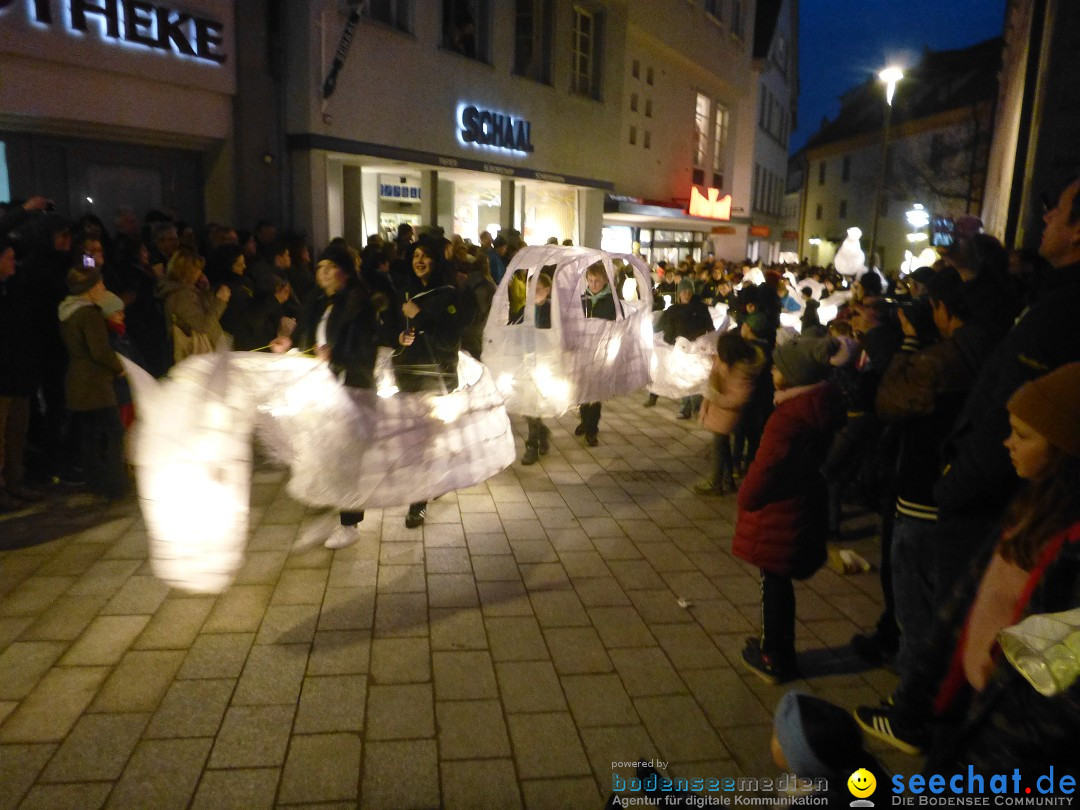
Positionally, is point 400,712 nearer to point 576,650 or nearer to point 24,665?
point 576,650

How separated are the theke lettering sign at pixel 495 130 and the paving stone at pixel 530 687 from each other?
13518mm

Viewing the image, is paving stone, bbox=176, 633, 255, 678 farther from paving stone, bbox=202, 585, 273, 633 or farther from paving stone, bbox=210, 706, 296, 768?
paving stone, bbox=210, 706, 296, 768

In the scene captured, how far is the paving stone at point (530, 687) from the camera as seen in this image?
12.4 feet

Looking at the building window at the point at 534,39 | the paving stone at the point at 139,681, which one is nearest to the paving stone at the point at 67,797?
the paving stone at the point at 139,681

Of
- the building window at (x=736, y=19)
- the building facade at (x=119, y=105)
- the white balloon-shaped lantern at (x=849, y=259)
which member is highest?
the building window at (x=736, y=19)

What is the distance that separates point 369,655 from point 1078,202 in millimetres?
3877

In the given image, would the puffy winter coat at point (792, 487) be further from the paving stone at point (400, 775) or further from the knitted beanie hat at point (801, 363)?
the paving stone at point (400, 775)

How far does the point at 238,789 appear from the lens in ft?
10.3

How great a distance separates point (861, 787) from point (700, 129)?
30.1 meters

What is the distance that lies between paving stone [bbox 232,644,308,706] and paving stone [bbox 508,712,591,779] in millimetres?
1119

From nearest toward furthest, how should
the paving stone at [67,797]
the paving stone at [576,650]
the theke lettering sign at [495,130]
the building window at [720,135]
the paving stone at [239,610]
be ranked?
the paving stone at [67,797]
the paving stone at [576,650]
the paving stone at [239,610]
the theke lettering sign at [495,130]
the building window at [720,135]

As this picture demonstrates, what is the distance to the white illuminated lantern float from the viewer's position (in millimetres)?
4184

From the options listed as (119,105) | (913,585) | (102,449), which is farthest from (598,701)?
(119,105)

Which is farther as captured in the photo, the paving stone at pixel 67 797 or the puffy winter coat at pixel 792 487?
the puffy winter coat at pixel 792 487
